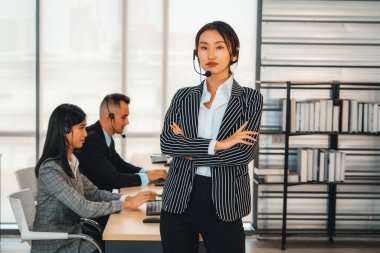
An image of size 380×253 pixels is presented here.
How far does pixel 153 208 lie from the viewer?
3.38m

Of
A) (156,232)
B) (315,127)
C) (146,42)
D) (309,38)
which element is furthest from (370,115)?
(156,232)

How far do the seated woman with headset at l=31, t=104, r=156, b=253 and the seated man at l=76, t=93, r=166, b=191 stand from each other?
87cm

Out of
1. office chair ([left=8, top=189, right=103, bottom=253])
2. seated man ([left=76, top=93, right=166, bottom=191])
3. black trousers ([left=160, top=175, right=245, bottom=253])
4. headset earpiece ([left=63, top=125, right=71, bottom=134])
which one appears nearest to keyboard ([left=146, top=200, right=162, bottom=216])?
office chair ([left=8, top=189, right=103, bottom=253])

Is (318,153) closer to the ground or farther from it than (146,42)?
closer to the ground

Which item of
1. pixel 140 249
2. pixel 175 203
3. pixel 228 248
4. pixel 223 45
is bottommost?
pixel 140 249

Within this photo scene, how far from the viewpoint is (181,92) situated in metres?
2.48

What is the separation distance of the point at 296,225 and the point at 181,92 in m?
4.20

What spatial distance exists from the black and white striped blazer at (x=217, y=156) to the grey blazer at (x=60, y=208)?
81cm

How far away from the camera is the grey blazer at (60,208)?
314 centimetres

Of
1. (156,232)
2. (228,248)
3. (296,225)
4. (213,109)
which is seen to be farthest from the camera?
(296,225)

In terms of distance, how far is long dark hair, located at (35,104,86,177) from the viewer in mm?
3201

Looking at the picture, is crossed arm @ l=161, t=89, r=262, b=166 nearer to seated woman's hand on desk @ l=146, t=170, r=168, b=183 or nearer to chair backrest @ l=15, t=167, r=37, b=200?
chair backrest @ l=15, t=167, r=37, b=200

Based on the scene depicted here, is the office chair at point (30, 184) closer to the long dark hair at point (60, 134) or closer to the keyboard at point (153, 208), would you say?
the keyboard at point (153, 208)

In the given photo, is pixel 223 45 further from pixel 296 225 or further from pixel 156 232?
pixel 296 225
